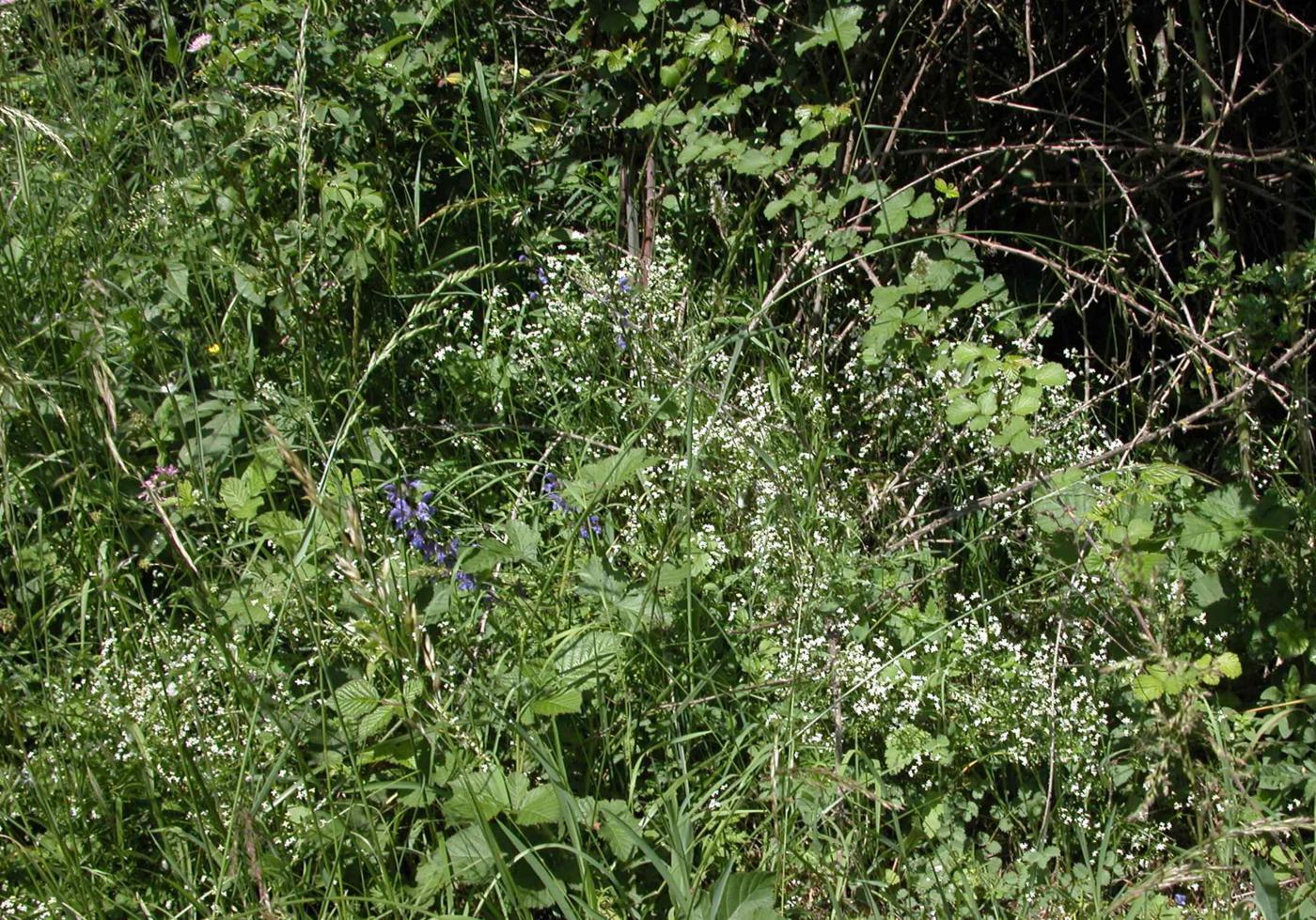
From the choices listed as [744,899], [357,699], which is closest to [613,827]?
[744,899]

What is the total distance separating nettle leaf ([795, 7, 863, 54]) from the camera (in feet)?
9.49

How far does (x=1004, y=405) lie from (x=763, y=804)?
1.09m

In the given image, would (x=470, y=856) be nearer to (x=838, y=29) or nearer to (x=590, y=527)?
(x=590, y=527)

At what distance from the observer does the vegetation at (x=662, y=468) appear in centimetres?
192

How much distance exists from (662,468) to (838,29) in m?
1.15

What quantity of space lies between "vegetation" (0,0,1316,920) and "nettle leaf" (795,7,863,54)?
0.06 feet

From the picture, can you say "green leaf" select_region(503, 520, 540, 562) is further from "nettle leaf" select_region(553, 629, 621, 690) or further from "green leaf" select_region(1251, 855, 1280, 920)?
"green leaf" select_region(1251, 855, 1280, 920)

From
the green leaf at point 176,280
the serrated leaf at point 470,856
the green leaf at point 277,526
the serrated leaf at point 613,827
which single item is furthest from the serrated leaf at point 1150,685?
the green leaf at point 176,280

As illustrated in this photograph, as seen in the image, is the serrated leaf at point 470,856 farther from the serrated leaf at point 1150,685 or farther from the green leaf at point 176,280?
the green leaf at point 176,280

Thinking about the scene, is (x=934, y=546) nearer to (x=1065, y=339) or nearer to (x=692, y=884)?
(x=1065, y=339)

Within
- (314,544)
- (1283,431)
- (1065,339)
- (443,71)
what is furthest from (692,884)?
(443,71)

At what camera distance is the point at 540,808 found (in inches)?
71.4

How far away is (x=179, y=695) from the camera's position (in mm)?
2105

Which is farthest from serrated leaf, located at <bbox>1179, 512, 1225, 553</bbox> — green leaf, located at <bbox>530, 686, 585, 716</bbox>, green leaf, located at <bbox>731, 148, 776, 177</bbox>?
green leaf, located at <bbox>731, 148, 776, 177</bbox>
